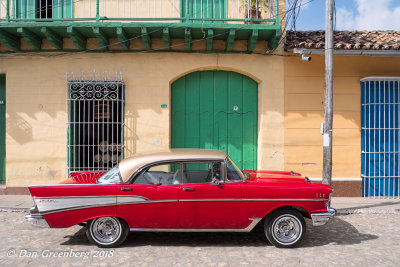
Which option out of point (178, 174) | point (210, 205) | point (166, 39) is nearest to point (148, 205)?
point (178, 174)

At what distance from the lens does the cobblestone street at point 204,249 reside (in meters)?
4.29

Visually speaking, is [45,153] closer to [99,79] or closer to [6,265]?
[99,79]

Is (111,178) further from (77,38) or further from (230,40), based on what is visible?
(230,40)

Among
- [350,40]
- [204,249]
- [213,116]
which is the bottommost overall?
[204,249]

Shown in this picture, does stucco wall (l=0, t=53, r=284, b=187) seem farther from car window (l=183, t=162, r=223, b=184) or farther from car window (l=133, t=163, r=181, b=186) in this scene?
car window (l=183, t=162, r=223, b=184)

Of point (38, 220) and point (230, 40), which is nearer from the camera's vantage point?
point (38, 220)

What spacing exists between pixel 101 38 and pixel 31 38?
5.58 ft

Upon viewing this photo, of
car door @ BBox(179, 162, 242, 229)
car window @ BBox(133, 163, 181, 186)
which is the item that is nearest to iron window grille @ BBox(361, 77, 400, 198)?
car door @ BBox(179, 162, 242, 229)

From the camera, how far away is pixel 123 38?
802 centimetres

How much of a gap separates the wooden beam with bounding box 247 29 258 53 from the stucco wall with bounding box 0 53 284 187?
2023 mm

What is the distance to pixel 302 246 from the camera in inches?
193

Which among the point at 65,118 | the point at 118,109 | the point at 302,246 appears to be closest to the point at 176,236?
the point at 302,246

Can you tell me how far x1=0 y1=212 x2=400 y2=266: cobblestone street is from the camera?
14.1ft

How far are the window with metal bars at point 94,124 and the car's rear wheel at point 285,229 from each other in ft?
15.8
